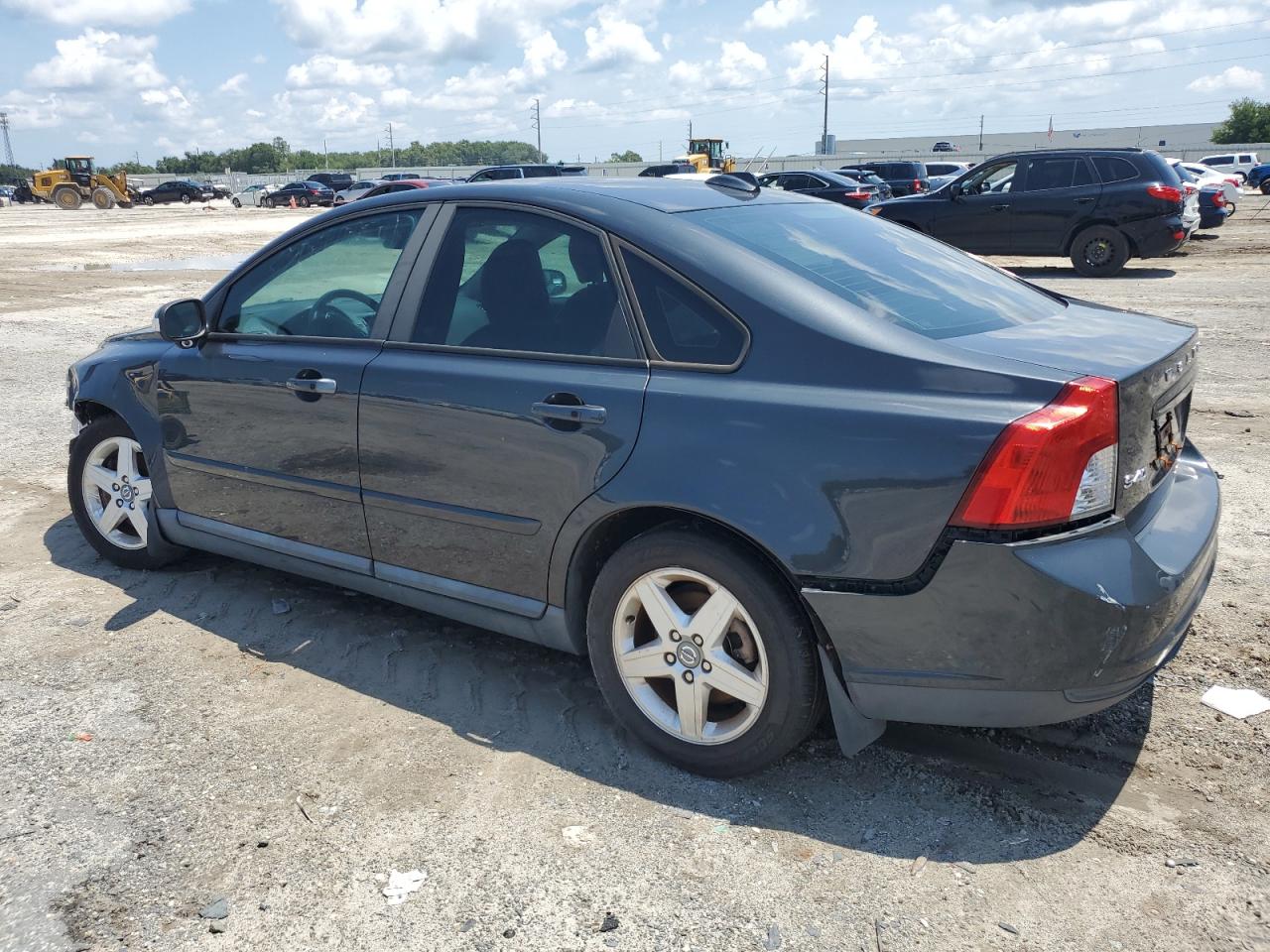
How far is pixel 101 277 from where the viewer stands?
18.9m

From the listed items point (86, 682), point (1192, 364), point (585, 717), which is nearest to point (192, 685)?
point (86, 682)

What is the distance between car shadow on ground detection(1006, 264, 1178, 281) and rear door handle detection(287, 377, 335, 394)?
44.4 ft

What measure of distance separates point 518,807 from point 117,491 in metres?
2.82

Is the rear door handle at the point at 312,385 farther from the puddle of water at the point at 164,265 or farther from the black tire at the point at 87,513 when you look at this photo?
the puddle of water at the point at 164,265

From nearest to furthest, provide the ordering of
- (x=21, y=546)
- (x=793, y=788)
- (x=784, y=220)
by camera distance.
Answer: (x=793, y=788) < (x=784, y=220) < (x=21, y=546)

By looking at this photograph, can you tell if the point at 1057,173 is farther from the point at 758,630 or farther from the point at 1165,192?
the point at 758,630

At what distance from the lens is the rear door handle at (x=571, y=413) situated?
3.09 meters

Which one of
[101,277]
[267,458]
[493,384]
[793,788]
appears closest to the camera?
[793,788]

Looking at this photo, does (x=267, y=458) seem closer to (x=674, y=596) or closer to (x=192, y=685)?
(x=192, y=685)

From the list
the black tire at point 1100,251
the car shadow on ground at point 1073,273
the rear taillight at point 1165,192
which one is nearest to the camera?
the rear taillight at point 1165,192

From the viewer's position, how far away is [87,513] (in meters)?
4.89

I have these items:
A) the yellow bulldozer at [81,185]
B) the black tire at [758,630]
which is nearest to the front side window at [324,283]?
the black tire at [758,630]

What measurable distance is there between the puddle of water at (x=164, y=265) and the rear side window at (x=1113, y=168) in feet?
49.0

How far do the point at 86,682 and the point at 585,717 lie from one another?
6.07 ft
